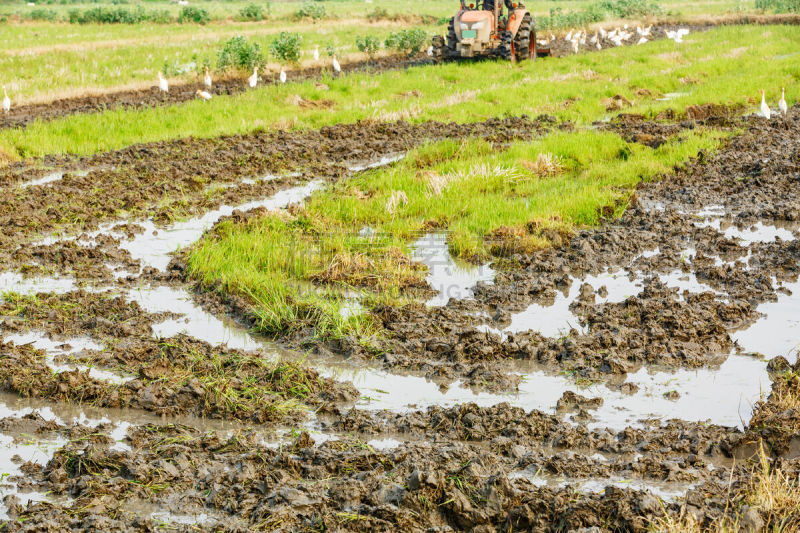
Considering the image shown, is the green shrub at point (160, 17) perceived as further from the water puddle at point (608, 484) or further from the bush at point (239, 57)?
the water puddle at point (608, 484)

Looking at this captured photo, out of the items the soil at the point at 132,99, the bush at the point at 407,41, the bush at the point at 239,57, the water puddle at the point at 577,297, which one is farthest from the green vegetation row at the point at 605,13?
the water puddle at the point at 577,297

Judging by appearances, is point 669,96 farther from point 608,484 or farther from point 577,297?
point 608,484

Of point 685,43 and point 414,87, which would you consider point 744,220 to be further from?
point 685,43

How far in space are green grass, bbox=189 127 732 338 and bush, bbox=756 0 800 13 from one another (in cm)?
3313

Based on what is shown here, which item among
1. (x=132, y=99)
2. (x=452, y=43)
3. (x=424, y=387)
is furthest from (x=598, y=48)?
(x=424, y=387)

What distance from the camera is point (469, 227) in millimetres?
9109

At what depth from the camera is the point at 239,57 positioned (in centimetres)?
2209

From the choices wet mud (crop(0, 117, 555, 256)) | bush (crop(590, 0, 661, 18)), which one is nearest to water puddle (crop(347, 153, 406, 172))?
wet mud (crop(0, 117, 555, 256))

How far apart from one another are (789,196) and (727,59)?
47.8 feet

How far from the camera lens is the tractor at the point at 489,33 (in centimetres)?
2217

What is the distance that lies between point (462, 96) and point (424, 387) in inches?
508

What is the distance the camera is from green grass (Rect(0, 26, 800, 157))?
14.1 m

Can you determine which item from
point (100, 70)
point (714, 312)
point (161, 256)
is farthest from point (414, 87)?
point (714, 312)

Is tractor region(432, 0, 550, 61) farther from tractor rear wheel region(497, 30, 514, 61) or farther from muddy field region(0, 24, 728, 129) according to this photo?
muddy field region(0, 24, 728, 129)
